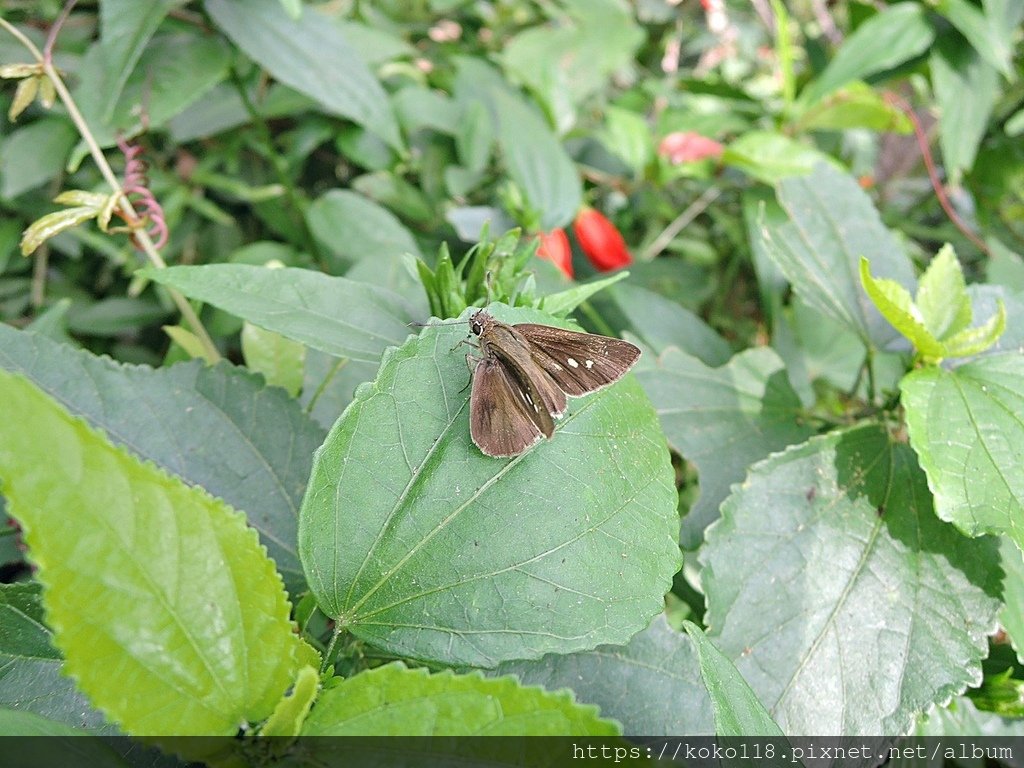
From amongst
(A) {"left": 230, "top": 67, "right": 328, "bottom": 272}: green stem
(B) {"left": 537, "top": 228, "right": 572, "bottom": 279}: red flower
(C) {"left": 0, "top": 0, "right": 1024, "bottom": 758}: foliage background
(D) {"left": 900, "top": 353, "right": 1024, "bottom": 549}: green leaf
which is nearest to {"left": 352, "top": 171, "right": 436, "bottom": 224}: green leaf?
(C) {"left": 0, "top": 0, "right": 1024, "bottom": 758}: foliage background

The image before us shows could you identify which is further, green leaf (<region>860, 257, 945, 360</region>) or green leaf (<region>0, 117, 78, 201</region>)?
green leaf (<region>0, 117, 78, 201</region>)

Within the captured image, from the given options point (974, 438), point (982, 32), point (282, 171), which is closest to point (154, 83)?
point (282, 171)

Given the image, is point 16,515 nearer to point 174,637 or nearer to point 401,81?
point 174,637

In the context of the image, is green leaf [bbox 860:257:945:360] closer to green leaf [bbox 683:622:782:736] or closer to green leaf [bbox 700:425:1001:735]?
green leaf [bbox 700:425:1001:735]

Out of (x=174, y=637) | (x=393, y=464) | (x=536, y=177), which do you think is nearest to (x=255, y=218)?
(x=536, y=177)

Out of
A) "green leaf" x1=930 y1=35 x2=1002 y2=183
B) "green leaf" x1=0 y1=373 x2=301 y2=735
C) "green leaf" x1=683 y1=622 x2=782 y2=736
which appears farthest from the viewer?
"green leaf" x1=930 y1=35 x2=1002 y2=183

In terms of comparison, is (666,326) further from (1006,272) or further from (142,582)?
(142,582)
